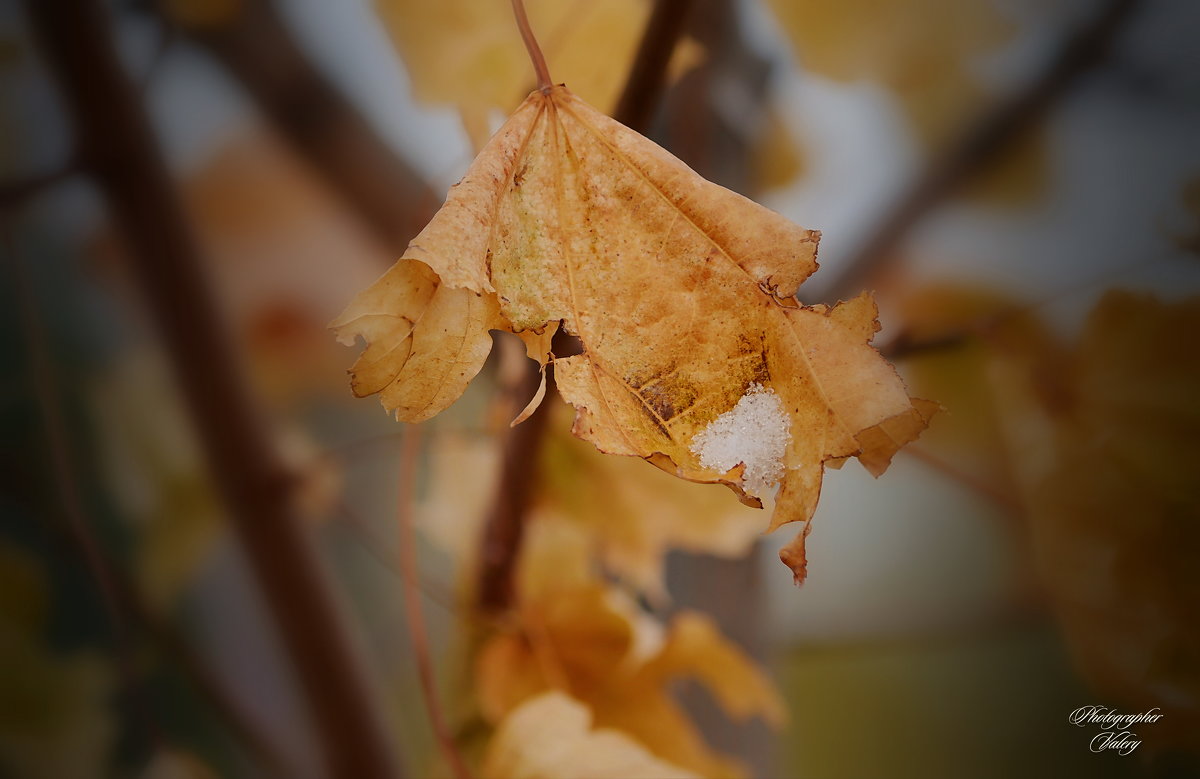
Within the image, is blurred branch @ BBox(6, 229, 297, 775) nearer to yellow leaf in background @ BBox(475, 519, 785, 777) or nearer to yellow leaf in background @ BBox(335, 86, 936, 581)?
yellow leaf in background @ BBox(475, 519, 785, 777)

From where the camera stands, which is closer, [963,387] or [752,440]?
[752,440]

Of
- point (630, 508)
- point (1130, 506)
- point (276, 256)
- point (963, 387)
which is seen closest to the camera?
point (1130, 506)

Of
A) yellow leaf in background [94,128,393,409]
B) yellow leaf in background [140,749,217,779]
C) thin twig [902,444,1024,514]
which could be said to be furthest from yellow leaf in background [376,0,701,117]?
yellow leaf in background [140,749,217,779]

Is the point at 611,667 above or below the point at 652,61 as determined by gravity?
below

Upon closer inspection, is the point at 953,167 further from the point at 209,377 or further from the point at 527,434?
the point at 209,377

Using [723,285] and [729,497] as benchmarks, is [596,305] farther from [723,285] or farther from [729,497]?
[729,497]

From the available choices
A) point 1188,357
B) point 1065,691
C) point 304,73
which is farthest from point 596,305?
point 1065,691

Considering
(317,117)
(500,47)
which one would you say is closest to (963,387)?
(500,47)

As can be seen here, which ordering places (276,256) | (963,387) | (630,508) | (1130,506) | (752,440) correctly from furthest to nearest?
(276,256) < (963,387) < (630,508) < (1130,506) < (752,440)

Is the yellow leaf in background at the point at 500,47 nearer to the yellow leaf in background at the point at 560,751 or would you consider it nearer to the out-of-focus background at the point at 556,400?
the out-of-focus background at the point at 556,400
